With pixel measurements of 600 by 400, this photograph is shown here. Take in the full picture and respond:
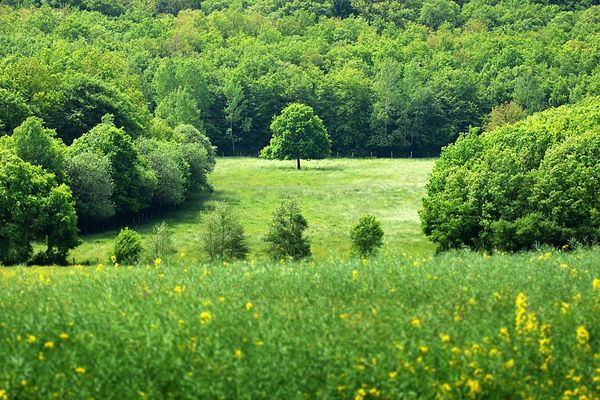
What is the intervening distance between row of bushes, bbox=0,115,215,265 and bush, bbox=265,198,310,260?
14.8 metres

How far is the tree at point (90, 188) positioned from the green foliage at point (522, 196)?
98.2 feet

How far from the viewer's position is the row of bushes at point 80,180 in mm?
64000

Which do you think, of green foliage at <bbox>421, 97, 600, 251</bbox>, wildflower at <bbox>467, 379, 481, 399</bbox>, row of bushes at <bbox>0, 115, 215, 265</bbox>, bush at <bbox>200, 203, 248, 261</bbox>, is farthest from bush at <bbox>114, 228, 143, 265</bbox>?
wildflower at <bbox>467, 379, 481, 399</bbox>

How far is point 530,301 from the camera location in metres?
23.2

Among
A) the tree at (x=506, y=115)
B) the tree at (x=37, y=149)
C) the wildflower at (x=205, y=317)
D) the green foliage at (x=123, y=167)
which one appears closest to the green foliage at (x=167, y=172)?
the green foliage at (x=123, y=167)

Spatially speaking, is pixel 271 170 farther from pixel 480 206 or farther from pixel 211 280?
pixel 211 280

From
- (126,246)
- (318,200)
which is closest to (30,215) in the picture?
(126,246)

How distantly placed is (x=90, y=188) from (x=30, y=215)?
1819 cm

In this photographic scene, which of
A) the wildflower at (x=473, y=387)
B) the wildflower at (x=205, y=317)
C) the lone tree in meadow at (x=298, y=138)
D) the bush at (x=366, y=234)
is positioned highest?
the lone tree in meadow at (x=298, y=138)

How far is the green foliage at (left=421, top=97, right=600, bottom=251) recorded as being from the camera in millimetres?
63656

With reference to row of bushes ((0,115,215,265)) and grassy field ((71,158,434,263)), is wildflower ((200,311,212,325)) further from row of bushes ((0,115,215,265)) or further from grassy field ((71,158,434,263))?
row of bushes ((0,115,215,265))

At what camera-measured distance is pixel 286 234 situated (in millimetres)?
65750

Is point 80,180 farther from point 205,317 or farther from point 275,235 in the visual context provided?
point 205,317

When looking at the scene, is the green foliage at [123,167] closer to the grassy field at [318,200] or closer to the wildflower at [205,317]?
the grassy field at [318,200]
